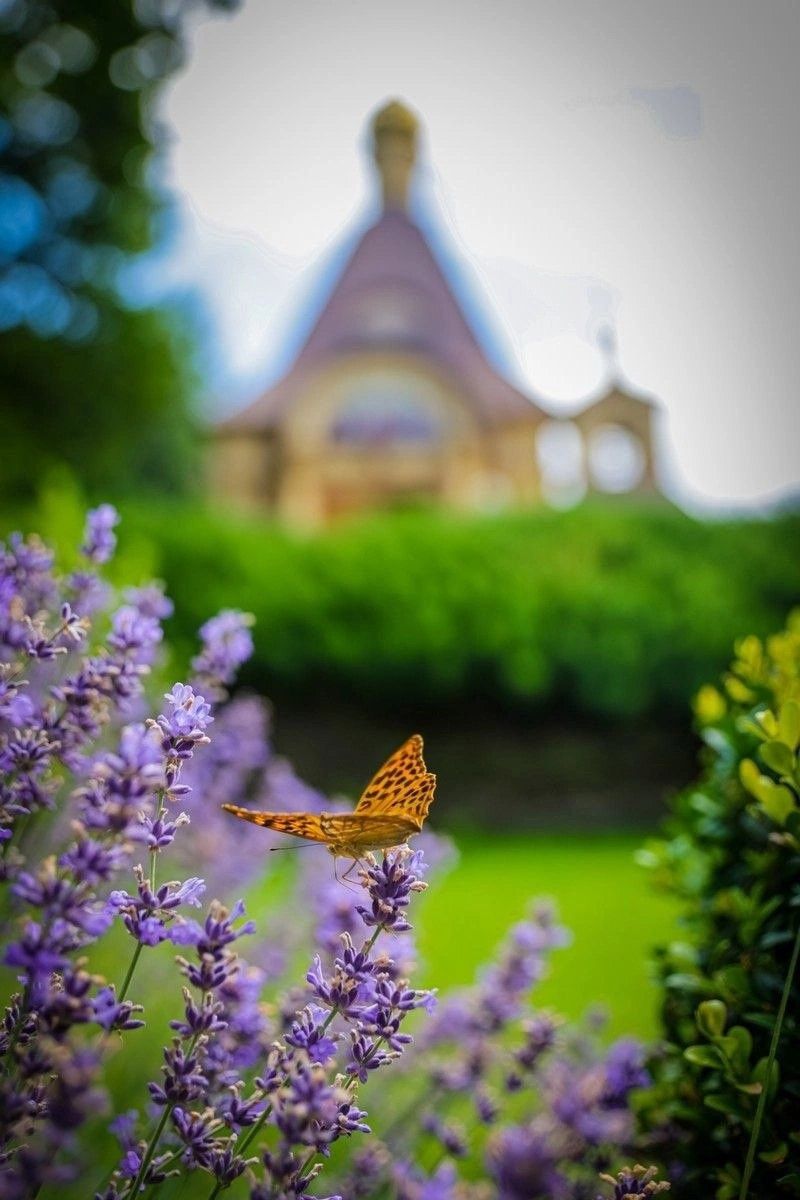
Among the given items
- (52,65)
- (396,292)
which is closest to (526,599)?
(396,292)

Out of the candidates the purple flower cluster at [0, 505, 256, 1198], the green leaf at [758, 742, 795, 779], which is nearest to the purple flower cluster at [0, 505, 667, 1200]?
the purple flower cluster at [0, 505, 256, 1198]

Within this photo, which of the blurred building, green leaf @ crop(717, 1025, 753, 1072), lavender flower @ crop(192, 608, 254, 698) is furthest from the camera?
the blurred building

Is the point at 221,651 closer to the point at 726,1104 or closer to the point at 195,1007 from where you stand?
the point at 195,1007

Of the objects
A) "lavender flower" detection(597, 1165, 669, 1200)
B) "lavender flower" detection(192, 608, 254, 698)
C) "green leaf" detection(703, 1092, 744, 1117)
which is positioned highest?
"lavender flower" detection(192, 608, 254, 698)

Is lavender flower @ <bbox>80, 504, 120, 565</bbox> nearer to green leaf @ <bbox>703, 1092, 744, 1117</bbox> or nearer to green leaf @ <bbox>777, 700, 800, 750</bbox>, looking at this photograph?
green leaf @ <bbox>777, 700, 800, 750</bbox>

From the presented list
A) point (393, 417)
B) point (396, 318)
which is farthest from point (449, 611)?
point (396, 318)

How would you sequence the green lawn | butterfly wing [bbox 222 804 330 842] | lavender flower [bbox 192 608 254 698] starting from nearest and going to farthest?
butterfly wing [bbox 222 804 330 842]
lavender flower [bbox 192 608 254 698]
the green lawn
